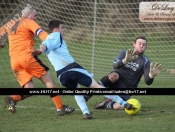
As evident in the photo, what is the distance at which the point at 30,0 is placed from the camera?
1215 centimetres

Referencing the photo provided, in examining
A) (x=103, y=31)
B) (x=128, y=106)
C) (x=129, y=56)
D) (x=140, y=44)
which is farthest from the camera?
(x=103, y=31)

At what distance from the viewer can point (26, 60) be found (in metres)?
7.89

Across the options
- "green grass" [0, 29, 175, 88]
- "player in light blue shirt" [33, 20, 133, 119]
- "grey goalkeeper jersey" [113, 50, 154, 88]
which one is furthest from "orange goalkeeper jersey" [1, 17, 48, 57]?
"green grass" [0, 29, 175, 88]

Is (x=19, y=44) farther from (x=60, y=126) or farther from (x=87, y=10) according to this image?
(x=87, y=10)

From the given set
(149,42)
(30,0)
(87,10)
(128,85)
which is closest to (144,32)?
(149,42)

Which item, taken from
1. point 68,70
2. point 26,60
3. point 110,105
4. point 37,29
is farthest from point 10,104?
point 110,105

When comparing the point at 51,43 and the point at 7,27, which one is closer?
the point at 51,43

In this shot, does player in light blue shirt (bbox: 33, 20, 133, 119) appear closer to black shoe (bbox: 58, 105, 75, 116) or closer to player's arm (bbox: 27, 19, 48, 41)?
player's arm (bbox: 27, 19, 48, 41)

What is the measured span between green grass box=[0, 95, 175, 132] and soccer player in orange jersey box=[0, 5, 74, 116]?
0.84 feet

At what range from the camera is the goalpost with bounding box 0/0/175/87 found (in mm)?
13531

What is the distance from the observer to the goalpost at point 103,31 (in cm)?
1353

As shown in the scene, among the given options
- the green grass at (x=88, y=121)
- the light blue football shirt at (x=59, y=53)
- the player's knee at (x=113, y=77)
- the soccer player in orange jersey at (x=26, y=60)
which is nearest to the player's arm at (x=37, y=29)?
the soccer player in orange jersey at (x=26, y=60)

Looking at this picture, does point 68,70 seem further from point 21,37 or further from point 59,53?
point 21,37

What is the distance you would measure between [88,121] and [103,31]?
9.30m
